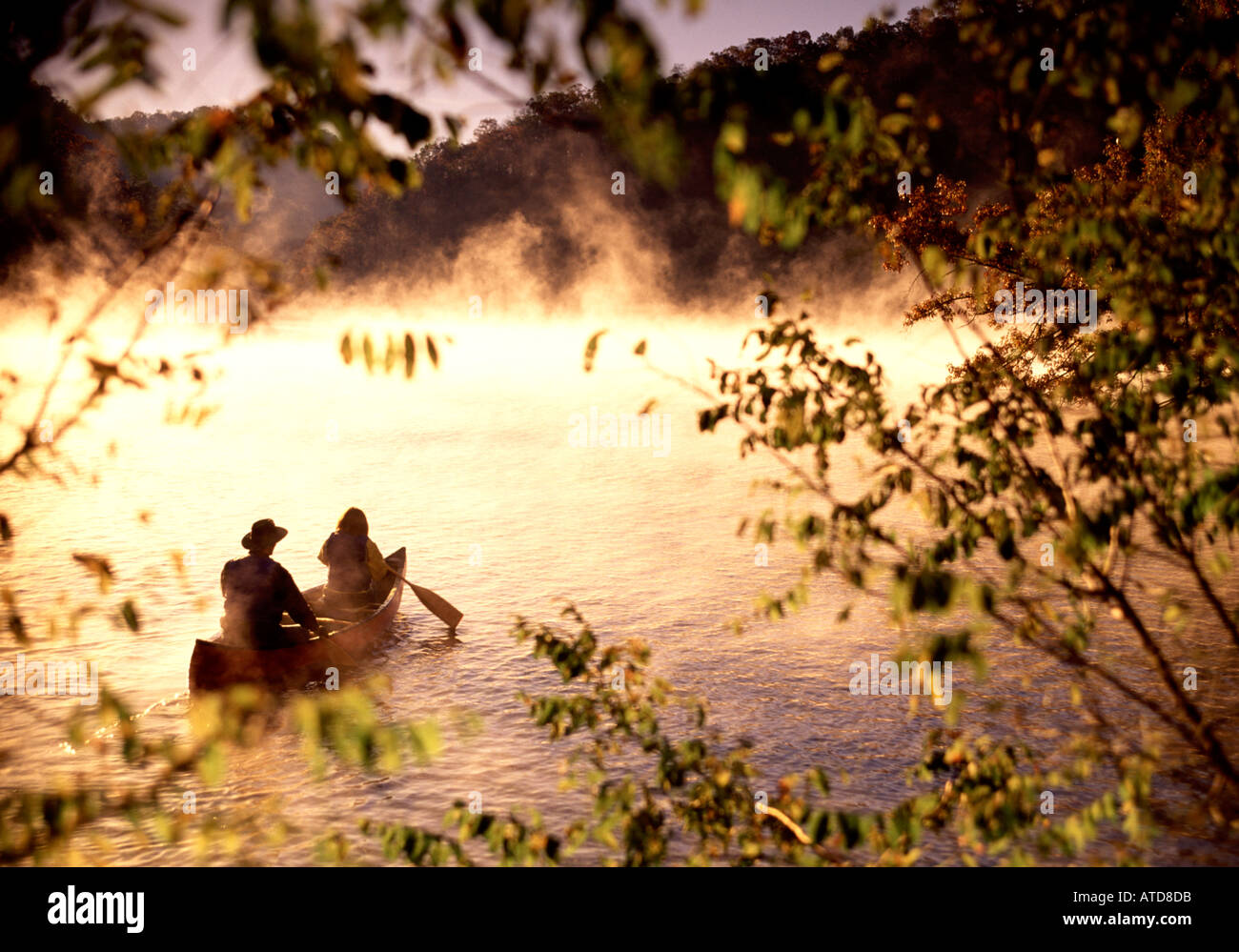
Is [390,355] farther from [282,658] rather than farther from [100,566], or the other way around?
[282,658]

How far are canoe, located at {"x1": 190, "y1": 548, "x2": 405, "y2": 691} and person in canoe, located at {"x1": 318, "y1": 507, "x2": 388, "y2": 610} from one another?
41cm

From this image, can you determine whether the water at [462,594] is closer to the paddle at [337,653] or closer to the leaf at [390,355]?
the leaf at [390,355]

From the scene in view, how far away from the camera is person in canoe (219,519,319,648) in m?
10.5

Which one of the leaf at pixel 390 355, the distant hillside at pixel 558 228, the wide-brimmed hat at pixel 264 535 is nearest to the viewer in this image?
the leaf at pixel 390 355

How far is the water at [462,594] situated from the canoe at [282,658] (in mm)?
686

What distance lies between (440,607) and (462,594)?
285 centimetres

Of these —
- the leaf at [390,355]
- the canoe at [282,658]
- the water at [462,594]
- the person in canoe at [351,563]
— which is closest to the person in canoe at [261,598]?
the canoe at [282,658]

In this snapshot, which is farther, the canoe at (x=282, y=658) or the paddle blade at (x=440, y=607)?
the paddle blade at (x=440, y=607)

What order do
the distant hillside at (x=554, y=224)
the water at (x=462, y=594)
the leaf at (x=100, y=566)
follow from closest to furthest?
the leaf at (x=100, y=566)
the water at (x=462, y=594)
the distant hillside at (x=554, y=224)

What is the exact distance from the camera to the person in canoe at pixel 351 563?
13.5 meters

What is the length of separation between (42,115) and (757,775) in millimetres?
9644

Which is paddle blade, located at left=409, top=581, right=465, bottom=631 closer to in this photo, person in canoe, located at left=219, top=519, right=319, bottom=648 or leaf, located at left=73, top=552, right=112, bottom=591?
person in canoe, located at left=219, top=519, right=319, bottom=648

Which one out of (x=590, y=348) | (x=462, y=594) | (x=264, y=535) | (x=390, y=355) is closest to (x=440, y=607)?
(x=462, y=594)
